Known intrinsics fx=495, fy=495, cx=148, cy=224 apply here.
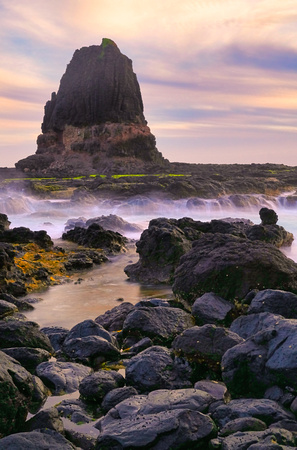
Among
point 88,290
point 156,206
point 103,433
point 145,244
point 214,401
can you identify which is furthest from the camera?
point 156,206

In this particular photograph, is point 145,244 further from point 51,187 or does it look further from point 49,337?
point 51,187

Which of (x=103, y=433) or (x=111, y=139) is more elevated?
(x=111, y=139)

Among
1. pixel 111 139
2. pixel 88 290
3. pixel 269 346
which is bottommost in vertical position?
pixel 88 290

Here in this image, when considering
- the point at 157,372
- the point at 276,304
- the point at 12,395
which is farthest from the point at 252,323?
the point at 12,395

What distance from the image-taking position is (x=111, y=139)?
264ft

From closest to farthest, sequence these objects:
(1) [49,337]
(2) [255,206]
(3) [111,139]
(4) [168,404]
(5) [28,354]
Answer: (4) [168,404] → (5) [28,354] → (1) [49,337] → (2) [255,206] → (3) [111,139]

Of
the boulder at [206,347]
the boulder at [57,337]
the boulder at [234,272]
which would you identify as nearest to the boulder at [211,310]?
the boulder at [234,272]

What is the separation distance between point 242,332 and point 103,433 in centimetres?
263

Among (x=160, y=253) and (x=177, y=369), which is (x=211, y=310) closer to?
(x=177, y=369)

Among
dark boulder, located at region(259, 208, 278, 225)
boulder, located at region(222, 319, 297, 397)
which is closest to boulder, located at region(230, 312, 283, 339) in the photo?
boulder, located at region(222, 319, 297, 397)

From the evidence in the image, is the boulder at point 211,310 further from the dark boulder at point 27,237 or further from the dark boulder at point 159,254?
the dark boulder at point 27,237

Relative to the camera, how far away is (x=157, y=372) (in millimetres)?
5254

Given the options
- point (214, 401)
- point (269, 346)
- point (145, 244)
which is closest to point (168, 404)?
point (214, 401)

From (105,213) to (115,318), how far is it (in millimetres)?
25122
